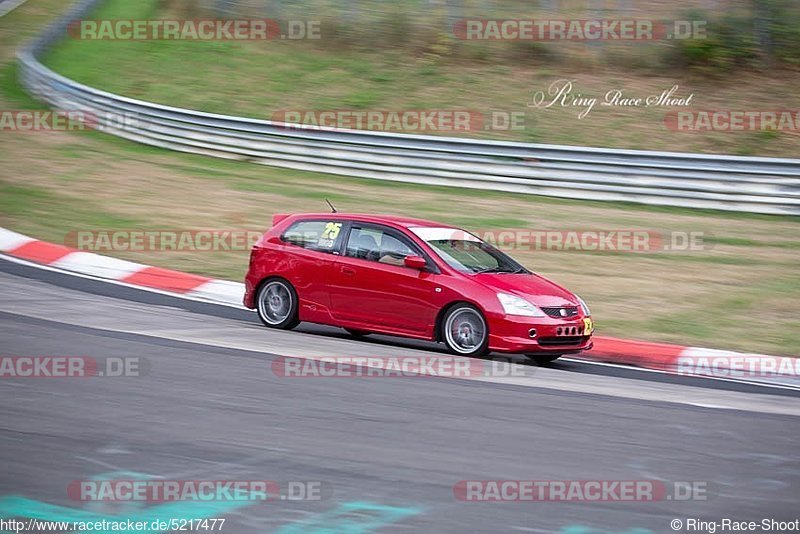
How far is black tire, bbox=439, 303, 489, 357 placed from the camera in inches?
439

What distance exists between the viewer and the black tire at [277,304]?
12.4 meters

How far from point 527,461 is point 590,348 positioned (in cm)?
476

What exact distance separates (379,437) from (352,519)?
1621mm

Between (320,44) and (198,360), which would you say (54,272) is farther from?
(320,44)

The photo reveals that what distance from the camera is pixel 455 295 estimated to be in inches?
444

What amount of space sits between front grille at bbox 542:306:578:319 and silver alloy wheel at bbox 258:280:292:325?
9.73 feet

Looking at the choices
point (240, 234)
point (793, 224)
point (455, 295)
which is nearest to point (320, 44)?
point (240, 234)
